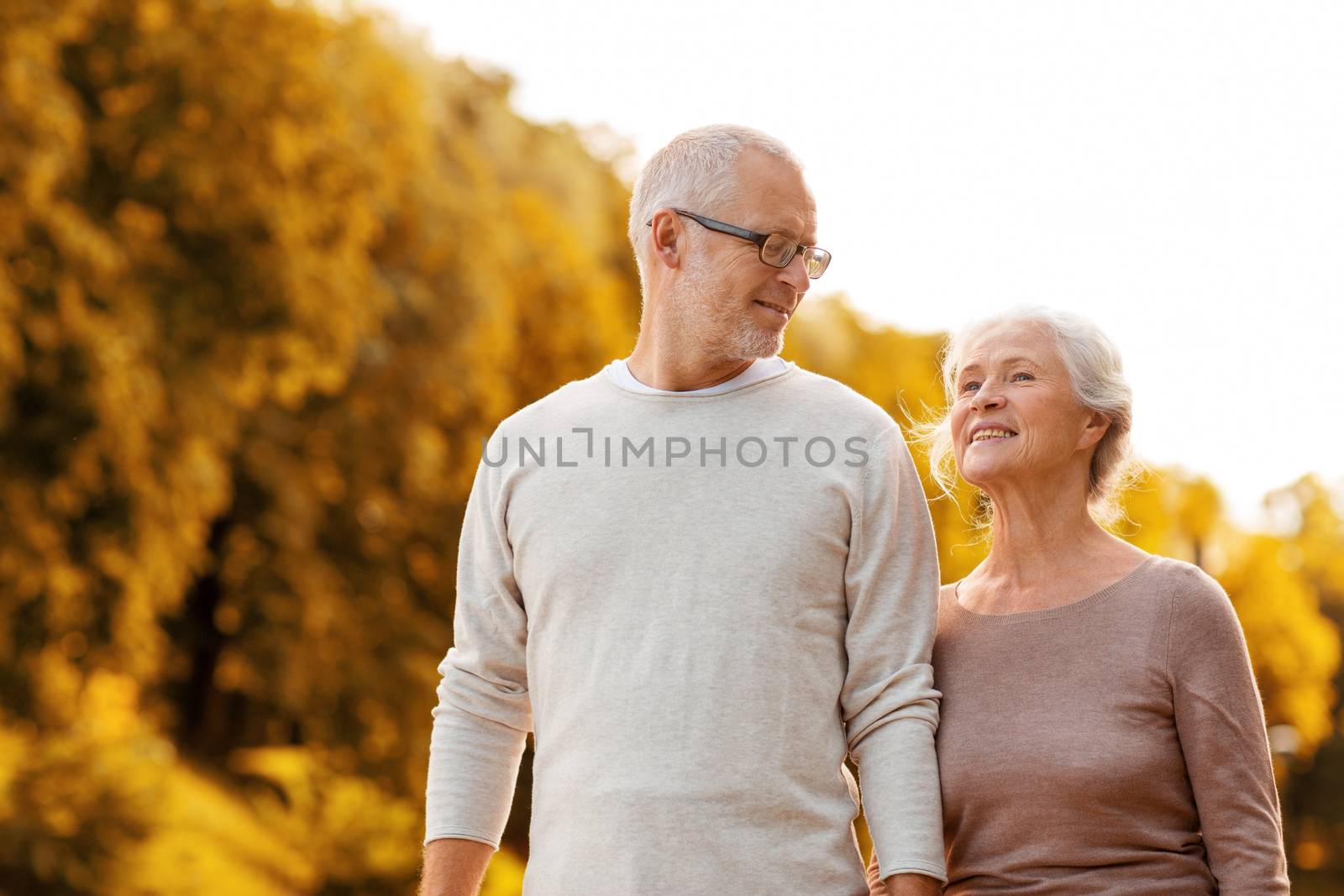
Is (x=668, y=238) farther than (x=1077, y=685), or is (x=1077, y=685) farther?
(x=668, y=238)

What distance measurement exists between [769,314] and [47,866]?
9518 millimetres

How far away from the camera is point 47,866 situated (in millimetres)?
10609

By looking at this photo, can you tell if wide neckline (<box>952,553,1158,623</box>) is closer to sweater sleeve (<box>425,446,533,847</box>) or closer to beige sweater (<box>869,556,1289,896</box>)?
beige sweater (<box>869,556,1289,896</box>)

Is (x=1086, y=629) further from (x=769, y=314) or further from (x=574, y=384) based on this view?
(x=574, y=384)

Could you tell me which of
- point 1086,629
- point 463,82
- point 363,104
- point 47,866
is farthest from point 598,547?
point 463,82

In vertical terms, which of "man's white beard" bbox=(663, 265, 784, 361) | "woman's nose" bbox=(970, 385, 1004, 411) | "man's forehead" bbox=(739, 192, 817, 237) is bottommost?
"woman's nose" bbox=(970, 385, 1004, 411)

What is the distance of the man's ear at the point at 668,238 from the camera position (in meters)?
2.82

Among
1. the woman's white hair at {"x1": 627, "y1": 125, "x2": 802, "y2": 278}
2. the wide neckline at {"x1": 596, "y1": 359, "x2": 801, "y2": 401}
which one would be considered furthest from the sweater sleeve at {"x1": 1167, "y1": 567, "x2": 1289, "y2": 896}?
the woman's white hair at {"x1": 627, "y1": 125, "x2": 802, "y2": 278}

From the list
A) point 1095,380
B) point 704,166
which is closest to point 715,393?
point 704,166

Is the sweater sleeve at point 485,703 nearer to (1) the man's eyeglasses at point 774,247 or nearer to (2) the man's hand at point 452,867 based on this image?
(2) the man's hand at point 452,867

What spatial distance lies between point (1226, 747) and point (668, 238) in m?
1.30

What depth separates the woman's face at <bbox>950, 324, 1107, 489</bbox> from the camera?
2.86 meters

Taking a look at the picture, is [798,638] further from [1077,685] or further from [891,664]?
[1077,685]

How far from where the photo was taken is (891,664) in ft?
8.64
